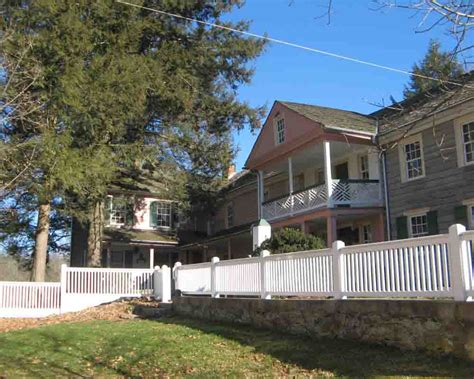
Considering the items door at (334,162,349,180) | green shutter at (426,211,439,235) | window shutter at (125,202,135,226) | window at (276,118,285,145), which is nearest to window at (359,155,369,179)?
door at (334,162,349,180)

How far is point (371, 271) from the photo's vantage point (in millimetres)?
9016

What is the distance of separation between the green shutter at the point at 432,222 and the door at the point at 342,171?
6028 millimetres

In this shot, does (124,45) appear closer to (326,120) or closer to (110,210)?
(326,120)

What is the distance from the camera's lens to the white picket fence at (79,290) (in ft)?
64.6

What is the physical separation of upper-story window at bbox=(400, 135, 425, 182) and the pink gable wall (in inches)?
134

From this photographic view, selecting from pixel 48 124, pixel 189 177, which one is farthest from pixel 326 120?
pixel 48 124

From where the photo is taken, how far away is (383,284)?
28.6 feet

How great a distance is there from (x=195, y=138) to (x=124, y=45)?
5.83 m

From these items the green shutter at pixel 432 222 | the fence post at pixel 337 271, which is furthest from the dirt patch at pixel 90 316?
the green shutter at pixel 432 222

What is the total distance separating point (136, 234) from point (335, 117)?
15227mm

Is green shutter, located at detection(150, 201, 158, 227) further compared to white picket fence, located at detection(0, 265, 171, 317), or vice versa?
green shutter, located at detection(150, 201, 158, 227)

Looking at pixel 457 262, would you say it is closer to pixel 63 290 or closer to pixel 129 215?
pixel 63 290

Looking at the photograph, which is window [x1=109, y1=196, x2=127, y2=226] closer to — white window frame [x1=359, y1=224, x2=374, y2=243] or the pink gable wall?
the pink gable wall

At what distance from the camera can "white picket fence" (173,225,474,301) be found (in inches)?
295
